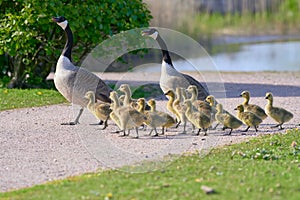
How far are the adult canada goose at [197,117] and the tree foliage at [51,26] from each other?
491 cm

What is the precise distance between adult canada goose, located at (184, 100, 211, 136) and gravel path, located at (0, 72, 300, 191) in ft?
0.64

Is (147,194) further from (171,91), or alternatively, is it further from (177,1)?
(177,1)

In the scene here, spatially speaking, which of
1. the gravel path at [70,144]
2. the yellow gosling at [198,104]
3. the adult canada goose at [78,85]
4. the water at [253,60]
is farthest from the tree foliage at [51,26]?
the water at [253,60]

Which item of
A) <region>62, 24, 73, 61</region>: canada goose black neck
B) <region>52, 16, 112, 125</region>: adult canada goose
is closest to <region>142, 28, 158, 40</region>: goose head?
<region>62, 24, 73, 61</region>: canada goose black neck

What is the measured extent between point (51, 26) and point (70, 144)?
5286 mm

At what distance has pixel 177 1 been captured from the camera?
31469 millimetres

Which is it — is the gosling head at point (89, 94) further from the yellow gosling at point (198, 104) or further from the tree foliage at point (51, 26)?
the tree foliage at point (51, 26)

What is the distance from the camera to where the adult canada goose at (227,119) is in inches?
407

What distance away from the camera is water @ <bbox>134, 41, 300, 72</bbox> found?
2291cm

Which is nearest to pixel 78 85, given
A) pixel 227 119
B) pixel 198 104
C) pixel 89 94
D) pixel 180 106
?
pixel 89 94

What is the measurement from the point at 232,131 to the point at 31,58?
21.1 feet

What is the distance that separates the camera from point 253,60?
83.6 feet

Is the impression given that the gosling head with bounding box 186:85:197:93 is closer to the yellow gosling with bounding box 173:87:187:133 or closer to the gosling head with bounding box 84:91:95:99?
the yellow gosling with bounding box 173:87:187:133

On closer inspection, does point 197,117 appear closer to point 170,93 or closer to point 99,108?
point 170,93
